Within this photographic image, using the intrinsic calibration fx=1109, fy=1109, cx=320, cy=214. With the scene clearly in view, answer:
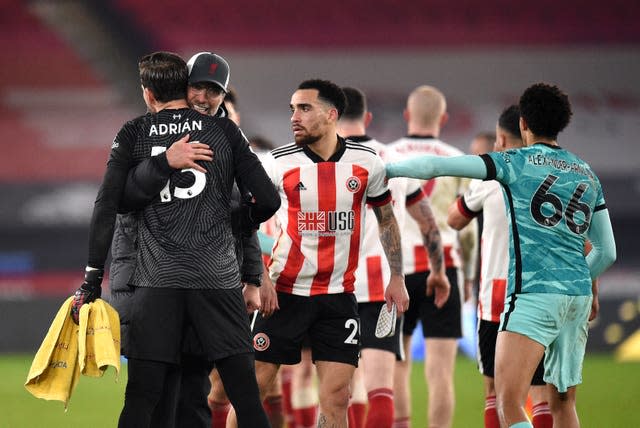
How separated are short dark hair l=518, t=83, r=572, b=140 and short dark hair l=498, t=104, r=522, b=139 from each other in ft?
2.73

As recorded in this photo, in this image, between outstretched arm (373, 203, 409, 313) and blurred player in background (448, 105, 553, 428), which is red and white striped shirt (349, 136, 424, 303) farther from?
outstretched arm (373, 203, 409, 313)

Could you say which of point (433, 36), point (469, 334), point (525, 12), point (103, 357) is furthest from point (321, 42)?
point (103, 357)

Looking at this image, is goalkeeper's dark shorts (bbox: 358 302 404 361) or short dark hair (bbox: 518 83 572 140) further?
goalkeeper's dark shorts (bbox: 358 302 404 361)

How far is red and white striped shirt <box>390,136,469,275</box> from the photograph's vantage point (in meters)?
7.18

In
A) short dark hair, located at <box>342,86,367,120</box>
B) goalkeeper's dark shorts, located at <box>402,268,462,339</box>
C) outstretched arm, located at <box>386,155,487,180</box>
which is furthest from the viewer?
goalkeeper's dark shorts, located at <box>402,268,462,339</box>

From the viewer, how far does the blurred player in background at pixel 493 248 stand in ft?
19.6

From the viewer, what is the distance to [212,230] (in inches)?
182

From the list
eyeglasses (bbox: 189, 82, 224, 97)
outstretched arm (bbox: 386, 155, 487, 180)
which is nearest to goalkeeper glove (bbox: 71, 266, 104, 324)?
eyeglasses (bbox: 189, 82, 224, 97)

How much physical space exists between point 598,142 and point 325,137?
13.4m

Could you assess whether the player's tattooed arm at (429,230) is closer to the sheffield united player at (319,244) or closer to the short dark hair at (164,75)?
the sheffield united player at (319,244)

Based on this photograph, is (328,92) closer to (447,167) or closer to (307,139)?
(307,139)

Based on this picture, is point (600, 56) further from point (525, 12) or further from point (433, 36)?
point (433, 36)

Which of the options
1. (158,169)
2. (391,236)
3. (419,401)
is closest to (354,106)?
(391,236)

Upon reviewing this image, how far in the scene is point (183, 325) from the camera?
463cm
